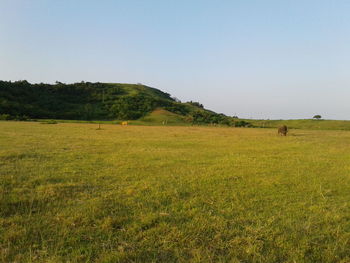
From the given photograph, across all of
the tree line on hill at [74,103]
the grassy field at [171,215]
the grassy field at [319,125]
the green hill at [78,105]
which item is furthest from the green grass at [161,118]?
the grassy field at [171,215]

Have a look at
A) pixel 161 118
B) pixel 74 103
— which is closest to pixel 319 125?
pixel 161 118

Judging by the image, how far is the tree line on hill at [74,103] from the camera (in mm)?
82738

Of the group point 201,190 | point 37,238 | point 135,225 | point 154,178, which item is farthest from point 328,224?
point 37,238

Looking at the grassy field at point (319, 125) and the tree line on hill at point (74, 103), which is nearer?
the grassy field at point (319, 125)

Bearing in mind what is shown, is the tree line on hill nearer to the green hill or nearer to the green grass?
the green hill

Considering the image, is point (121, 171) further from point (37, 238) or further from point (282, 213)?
point (282, 213)

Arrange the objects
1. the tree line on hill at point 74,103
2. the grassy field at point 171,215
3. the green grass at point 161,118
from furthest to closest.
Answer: the green grass at point 161,118
the tree line on hill at point 74,103
the grassy field at point 171,215

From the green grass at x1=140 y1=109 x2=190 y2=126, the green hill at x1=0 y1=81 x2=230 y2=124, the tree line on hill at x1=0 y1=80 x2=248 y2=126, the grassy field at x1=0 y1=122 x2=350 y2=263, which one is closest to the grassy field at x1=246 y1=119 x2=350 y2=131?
the tree line on hill at x1=0 y1=80 x2=248 y2=126

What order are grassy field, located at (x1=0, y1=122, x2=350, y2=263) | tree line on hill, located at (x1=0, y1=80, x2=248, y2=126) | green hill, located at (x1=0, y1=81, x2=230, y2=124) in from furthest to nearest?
green hill, located at (x1=0, y1=81, x2=230, y2=124) → tree line on hill, located at (x1=0, y1=80, x2=248, y2=126) → grassy field, located at (x1=0, y1=122, x2=350, y2=263)

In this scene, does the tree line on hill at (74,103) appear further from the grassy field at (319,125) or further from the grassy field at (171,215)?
the grassy field at (171,215)

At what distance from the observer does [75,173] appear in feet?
29.0

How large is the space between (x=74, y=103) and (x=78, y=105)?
578 cm


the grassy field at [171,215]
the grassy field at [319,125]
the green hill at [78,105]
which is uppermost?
the green hill at [78,105]

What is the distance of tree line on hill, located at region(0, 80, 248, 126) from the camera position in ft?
271
